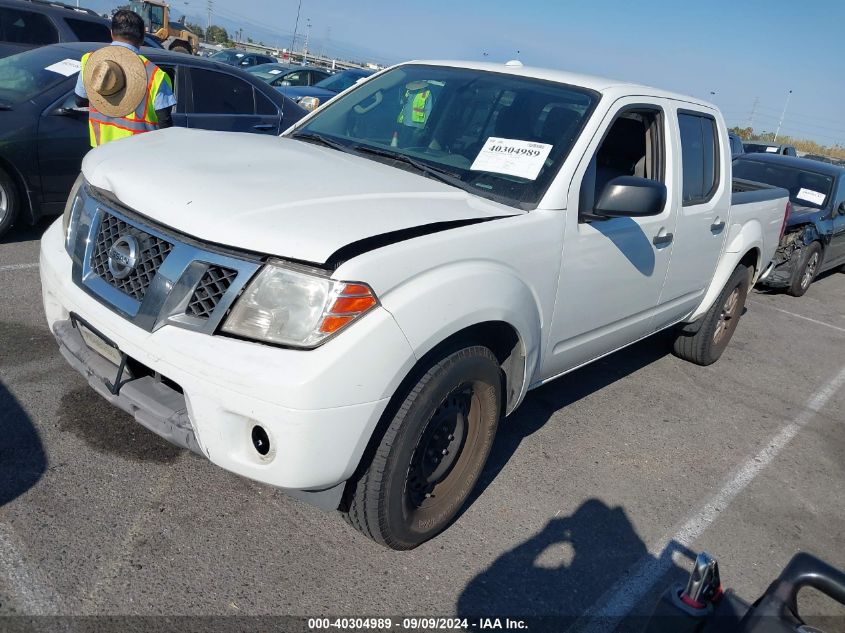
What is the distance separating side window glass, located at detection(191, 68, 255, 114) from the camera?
274 inches

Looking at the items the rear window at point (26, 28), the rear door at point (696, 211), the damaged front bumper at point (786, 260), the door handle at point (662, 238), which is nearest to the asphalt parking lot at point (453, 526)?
the rear door at point (696, 211)

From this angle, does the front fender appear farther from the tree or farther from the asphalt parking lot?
the tree

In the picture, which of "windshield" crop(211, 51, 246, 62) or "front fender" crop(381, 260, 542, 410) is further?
"windshield" crop(211, 51, 246, 62)

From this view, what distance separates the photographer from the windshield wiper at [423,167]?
3.28 metres

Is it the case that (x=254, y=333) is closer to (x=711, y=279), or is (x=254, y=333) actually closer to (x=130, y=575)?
(x=130, y=575)

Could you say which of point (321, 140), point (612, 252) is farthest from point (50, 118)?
point (612, 252)

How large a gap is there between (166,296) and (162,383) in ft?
1.25

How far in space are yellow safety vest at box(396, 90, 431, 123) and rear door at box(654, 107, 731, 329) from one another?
1.46 meters

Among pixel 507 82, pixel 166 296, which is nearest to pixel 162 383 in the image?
pixel 166 296

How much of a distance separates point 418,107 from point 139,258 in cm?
192

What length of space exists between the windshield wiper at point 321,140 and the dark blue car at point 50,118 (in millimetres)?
3126

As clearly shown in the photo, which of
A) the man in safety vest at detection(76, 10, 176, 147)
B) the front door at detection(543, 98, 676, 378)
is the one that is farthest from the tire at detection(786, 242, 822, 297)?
the man in safety vest at detection(76, 10, 176, 147)

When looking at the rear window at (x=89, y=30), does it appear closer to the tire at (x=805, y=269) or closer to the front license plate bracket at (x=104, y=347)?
the front license plate bracket at (x=104, y=347)

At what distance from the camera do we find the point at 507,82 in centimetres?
382
